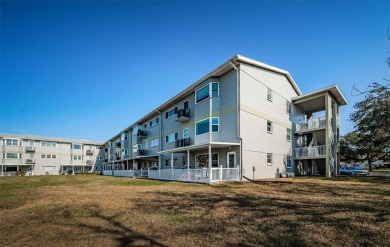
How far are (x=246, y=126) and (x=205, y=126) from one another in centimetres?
380

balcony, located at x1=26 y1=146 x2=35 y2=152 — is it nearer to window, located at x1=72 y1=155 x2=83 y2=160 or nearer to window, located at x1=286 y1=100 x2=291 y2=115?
window, located at x1=72 y1=155 x2=83 y2=160

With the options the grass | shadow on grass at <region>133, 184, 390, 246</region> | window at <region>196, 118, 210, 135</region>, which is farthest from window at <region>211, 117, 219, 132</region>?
the grass

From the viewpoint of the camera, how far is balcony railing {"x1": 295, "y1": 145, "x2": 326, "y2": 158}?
22.6 metres

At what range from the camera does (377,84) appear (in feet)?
25.7

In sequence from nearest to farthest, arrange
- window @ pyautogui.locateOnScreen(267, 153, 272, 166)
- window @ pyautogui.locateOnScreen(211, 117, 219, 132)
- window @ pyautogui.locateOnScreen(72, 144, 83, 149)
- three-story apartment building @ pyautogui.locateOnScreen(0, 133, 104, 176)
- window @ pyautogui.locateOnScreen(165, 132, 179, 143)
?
window @ pyautogui.locateOnScreen(211, 117, 219, 132) → window @ pyautogui.locateOnScreen(267, 153, 272, 166) → window @ pyautogui.locateOnScreen(165, 132, 179, 143) → three-story apartment building @ pyautogui.locateOnScreen(0, 133, 104, 176) → window @ pyautogui.locateOnScreen(72, 144, 83, 149)

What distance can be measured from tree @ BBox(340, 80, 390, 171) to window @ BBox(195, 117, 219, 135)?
1024 cm

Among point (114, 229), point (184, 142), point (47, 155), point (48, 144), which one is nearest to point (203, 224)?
point (114, 229)

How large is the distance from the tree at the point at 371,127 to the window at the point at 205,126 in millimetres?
10239

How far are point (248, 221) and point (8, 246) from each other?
17.3ft

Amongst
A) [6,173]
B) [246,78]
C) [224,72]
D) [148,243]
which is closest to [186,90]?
[224,72]

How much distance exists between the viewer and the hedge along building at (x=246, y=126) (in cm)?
1844

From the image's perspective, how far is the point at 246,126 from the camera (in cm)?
1872

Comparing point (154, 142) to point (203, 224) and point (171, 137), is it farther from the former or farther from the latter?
point (203, 224)

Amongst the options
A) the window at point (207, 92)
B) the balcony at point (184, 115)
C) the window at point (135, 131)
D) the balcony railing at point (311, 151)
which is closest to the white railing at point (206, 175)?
the balcony at point (184, 115)
